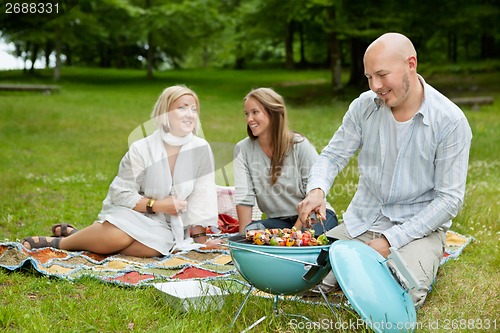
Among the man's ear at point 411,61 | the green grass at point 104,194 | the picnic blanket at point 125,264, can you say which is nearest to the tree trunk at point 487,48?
the green grass at point 104,194

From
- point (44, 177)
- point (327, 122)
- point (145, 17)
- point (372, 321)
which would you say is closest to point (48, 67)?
point (145, 17)

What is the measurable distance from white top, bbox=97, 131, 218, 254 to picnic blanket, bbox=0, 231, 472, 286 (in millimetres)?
255

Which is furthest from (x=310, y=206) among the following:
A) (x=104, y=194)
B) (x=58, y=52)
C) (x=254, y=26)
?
Result: (x=58, y=52)

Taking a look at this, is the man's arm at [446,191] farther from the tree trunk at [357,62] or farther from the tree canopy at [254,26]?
the tree trunk at [357,62]

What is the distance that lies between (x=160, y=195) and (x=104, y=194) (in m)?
2.71

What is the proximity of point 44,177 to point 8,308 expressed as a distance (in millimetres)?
5747

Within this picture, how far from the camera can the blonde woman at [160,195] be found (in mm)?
5320

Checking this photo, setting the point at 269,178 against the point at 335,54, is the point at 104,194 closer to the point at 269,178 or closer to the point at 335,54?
the point at 269,178

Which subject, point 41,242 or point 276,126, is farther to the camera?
point 276,126

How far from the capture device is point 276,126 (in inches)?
216

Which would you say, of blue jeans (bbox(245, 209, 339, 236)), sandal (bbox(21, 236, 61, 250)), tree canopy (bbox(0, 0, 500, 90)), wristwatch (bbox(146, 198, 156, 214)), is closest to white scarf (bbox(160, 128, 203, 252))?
wristwatch (bbox(146, 198, 156, 214))

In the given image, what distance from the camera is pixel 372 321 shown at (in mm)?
3176

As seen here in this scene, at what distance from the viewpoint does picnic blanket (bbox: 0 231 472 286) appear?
4.62 metres

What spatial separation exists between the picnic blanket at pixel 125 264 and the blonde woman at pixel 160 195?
0.46ft
